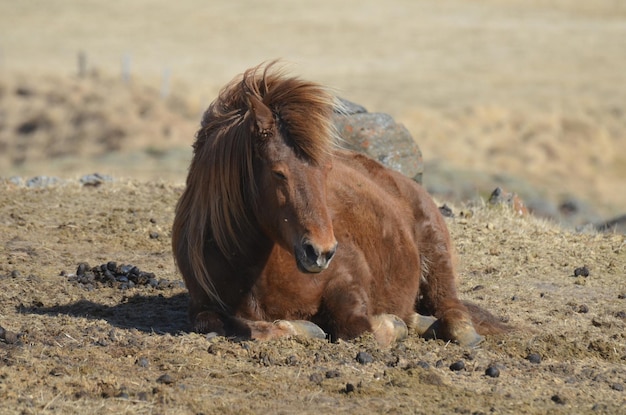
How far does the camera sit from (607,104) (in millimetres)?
33688

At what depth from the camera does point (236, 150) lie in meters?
6.01

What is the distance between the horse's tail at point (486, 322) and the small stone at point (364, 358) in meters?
1.39

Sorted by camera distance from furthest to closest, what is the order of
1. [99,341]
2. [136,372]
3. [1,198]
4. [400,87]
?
[400,87] < [1,198] < [99,341] < [136,372]

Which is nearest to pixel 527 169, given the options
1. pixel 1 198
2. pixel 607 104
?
pixel 607 104

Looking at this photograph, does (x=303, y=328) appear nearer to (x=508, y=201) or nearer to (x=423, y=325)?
(x=423, y=325)

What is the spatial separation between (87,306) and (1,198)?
3.63 m

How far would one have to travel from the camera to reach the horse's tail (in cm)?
701

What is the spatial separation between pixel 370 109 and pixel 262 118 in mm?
25997

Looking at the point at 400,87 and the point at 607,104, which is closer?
the point at 607,104

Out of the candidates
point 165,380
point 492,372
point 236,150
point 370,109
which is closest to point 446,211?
point 492,372

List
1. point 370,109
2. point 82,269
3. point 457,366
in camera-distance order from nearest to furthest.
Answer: point 457,366 → point 82,269 → point 370,109

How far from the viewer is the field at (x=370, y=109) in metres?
→ 5.52

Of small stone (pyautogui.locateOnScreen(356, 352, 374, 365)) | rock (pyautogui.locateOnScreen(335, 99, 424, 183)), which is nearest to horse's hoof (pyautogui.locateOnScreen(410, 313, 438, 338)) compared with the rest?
small stone (pyautogui.locateOnScreen(356, 352, 374, 365))

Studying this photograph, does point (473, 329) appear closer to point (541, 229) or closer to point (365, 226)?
point (365, 226)
